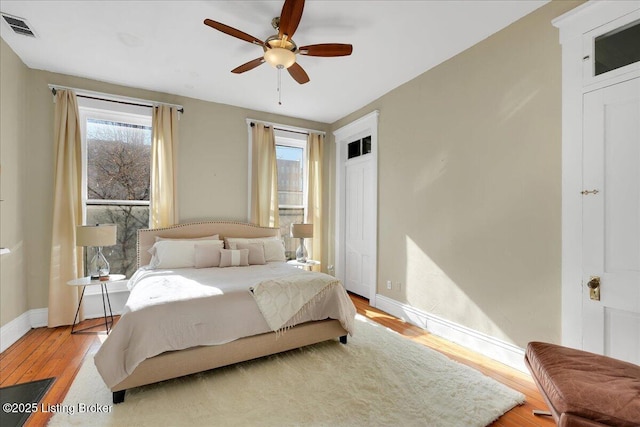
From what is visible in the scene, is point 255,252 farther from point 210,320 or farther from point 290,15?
point 290,15

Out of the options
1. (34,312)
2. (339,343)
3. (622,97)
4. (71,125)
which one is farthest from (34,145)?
(622,97)

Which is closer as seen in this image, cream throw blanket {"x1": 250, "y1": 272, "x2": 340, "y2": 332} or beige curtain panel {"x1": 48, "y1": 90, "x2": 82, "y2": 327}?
cream throw blanket {"x1": 250, "y1": 272, "x2": 340, "y2": 332}

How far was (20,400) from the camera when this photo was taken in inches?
82.4

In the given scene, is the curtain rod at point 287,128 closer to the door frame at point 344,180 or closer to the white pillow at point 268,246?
the door frame at point 344,180

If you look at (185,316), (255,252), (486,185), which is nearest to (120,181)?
(255,252)

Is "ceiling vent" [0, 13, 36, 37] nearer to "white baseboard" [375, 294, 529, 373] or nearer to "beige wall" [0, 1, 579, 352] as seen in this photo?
"beige wall" [0, 1, 579, 352]

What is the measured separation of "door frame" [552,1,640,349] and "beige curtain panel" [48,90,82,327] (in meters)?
4.93

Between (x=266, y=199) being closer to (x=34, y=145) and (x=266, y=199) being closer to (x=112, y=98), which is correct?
(x=112, y=98)

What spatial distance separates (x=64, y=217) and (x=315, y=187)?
11.3 feet

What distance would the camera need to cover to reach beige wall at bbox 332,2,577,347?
7.85 ft

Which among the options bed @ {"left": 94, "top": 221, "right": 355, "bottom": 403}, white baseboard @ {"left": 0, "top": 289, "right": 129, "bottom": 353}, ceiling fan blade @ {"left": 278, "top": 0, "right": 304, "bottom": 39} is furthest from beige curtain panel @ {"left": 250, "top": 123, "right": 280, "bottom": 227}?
ceiling fan blade @ {"left": 278, "top": 0, "right": 304, "bottom": 39}

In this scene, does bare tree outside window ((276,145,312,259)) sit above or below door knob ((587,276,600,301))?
above

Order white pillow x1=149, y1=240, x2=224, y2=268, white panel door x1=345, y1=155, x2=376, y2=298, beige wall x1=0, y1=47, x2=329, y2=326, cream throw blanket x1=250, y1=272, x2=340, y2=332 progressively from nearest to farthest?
cream throw blanket x1=250, y1=272, x2=340, y2=332 < beige wall x1=0, y1=47, x2=329, y2=326 < white pillow x1=149, y1=240, x2=224, y2=268 < white panel door x1=345, y1=155, x2=376, y2=298

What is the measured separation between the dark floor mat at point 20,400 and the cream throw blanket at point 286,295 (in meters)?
1.59
